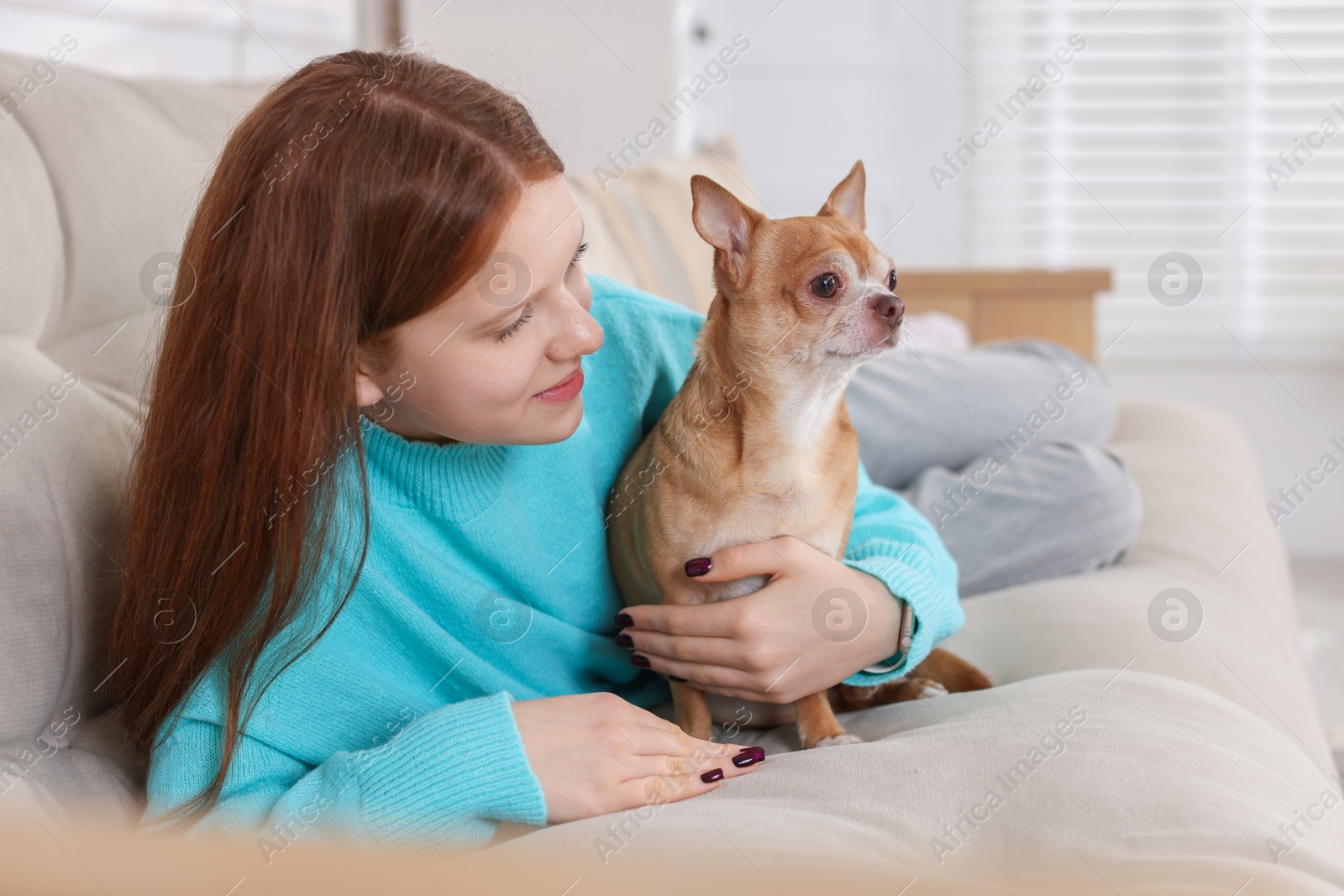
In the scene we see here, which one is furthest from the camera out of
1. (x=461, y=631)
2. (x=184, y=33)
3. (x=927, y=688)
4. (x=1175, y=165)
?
(x=1175, y=165)

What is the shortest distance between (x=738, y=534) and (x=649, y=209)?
47.4 inches

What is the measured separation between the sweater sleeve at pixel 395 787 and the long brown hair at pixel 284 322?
0.02 metres

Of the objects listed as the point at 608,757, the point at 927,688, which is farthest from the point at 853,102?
the point at 608,757

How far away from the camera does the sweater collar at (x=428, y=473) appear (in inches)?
38.5

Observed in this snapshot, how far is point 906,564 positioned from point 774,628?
19cm

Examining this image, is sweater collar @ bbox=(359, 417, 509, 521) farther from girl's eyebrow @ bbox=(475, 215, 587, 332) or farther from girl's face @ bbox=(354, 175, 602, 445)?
girl's eyebrow @ bbox=(475, 215, 587, 332)

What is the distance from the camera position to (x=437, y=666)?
99cm

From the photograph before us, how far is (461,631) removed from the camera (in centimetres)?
101

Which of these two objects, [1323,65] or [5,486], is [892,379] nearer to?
[5,486]

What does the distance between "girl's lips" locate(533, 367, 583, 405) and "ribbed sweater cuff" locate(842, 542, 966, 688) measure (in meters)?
0.32

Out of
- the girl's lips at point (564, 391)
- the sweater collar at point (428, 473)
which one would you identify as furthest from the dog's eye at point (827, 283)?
the sweater collar at point (428, 473)

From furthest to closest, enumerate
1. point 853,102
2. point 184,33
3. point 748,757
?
1. point 853,102
2. point 184,33
3. point 748,757

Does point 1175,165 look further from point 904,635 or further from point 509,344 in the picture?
point 509,344

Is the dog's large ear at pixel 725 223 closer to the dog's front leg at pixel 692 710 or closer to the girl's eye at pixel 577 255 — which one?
the girl's eye at pixel 577 255
